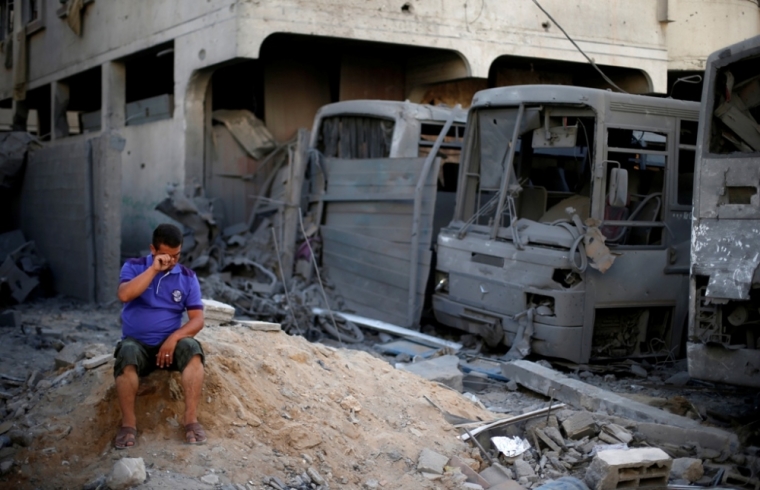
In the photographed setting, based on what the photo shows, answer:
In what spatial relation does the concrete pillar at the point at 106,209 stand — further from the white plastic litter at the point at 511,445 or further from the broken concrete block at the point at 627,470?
the broken concrete block at the point at 627,470

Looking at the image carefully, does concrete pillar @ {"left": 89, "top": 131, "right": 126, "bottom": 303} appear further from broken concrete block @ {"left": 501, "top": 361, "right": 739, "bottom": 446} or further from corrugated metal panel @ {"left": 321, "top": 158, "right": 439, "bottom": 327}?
broken concrete block @ {"left": 501, "top": 361, "right": 739, "bottom": 446}

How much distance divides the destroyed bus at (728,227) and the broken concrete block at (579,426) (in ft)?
3.09

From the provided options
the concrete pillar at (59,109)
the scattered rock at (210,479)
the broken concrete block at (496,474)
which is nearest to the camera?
the scattered rock at (210,479)

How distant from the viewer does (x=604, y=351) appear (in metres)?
Result: 8.97

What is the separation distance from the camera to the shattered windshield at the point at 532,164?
8883 mm

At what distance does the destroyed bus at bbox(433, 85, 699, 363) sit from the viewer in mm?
8578

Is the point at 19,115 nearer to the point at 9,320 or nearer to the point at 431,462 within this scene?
the point at 9,320

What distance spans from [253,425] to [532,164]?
5.45 m

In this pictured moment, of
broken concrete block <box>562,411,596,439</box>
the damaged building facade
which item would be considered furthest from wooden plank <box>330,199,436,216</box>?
broken concrete block <box>562,411,596,439</box>

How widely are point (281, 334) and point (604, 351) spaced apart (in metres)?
3.67

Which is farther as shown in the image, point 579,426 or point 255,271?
point 255,271

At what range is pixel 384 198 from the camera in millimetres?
10914

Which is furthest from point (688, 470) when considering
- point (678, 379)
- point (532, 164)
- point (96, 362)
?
point (532, 164)

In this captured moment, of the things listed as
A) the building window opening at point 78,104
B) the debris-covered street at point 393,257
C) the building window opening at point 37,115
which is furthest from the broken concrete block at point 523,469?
the building window opening at point 37,115
